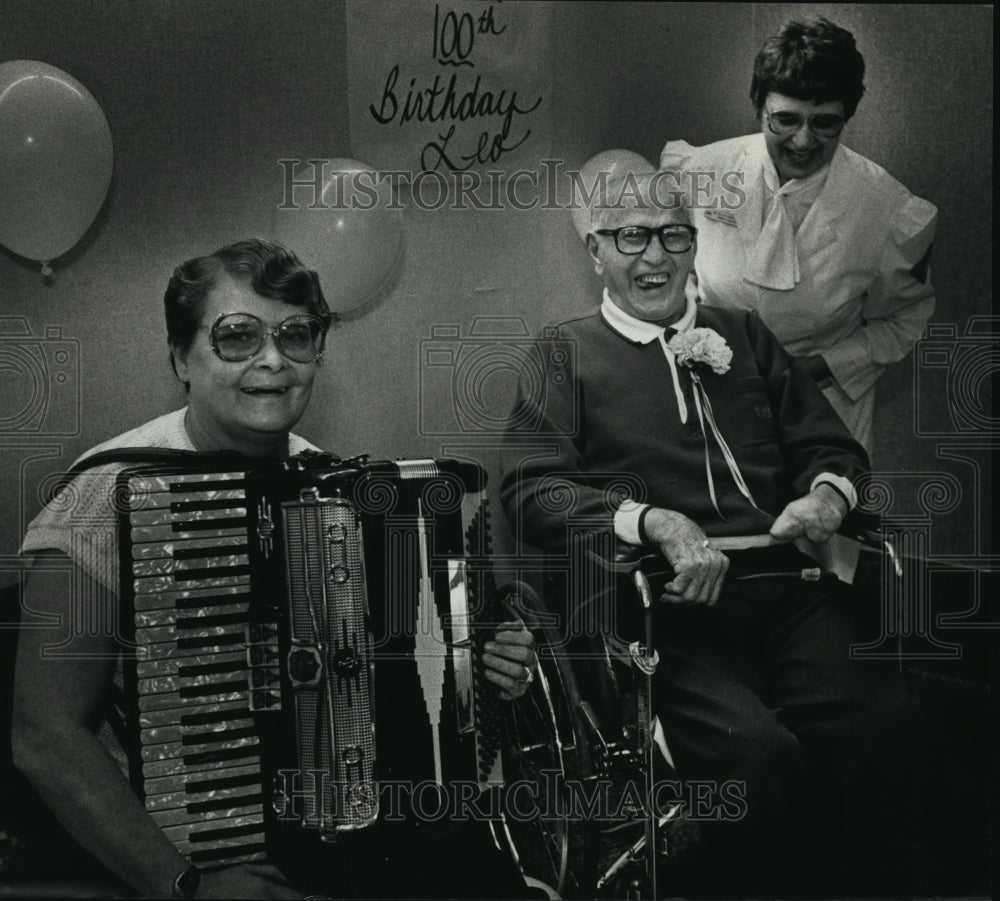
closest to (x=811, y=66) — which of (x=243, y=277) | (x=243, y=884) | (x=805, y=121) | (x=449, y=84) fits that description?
(x=805, y=121)

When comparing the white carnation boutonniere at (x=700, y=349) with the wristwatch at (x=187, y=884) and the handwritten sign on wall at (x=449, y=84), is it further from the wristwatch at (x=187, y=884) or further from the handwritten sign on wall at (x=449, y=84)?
the wristwatch at (x=187, y=884)

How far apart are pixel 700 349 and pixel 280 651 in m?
1.30

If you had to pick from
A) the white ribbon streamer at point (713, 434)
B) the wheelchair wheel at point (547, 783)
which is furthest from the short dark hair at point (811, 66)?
the wheelchair wheel at point (547, 783)

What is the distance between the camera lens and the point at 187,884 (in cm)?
247

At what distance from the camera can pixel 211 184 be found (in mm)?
2787

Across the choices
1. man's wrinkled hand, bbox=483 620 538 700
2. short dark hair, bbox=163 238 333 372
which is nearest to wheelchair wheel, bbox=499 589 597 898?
man's wrinkled hand, bbox=483 620 538 700

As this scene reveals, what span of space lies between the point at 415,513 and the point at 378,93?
3.66 feet

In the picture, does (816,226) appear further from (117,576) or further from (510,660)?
(117,576)

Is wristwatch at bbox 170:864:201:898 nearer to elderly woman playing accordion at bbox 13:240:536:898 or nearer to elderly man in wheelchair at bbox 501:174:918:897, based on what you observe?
elderly woman playing accordion at bbox 13:240:536:898

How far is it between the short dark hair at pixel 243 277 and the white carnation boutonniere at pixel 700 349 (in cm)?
90

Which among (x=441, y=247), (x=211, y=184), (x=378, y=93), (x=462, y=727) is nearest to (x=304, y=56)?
(x=378, y=93)

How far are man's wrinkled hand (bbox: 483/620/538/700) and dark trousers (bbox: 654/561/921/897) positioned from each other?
1.18 ft

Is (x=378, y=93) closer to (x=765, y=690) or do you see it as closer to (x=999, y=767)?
(x=765, y=690)

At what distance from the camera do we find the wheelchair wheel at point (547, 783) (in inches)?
109
